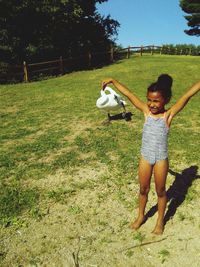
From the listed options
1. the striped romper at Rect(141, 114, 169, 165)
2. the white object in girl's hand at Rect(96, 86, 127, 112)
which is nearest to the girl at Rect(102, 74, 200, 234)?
the striped romper at Rect(141, 114, 169, 165)

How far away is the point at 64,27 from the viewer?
1018 inches

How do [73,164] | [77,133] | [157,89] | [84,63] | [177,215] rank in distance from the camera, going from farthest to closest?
1. [84,63]
2. [77,133]
3. [73,164]
4. [177,215]
5. [157,89]

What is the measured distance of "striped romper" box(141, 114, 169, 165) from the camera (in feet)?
13.1

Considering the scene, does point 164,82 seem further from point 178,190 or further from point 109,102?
point 109,102

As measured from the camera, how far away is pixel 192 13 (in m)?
54.3

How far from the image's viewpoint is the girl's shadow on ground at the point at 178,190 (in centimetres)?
502

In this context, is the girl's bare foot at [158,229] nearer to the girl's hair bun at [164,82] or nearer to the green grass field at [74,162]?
the green grass field at [74,162]

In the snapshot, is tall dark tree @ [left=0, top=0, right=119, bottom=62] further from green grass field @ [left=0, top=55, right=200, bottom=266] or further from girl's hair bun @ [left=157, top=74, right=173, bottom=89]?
girl's hair bun @ [left=157, top=74, right=173, bottom=89]

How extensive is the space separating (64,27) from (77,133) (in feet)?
61.7

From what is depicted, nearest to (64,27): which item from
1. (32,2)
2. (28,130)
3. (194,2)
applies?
(32,2)

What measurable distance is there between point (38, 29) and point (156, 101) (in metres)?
22.1

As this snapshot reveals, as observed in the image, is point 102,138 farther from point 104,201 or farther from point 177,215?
point 177,215

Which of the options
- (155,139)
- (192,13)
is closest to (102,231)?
(155,139)

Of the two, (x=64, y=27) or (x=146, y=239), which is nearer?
(x=146, y=239)
